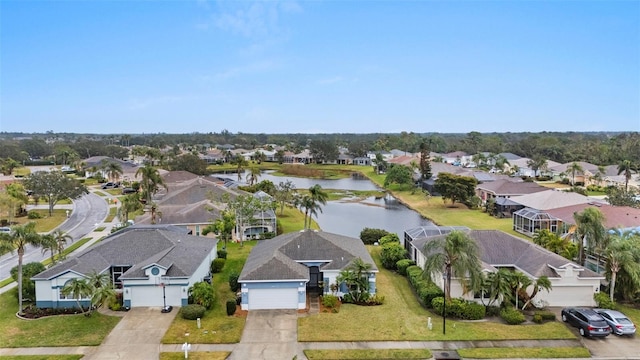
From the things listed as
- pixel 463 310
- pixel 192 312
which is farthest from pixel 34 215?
pixel 463 310

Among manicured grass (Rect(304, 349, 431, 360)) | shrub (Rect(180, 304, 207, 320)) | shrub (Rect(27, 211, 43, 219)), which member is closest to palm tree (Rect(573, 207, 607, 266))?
manicured grass (Rect(304, 349, 431, 360))

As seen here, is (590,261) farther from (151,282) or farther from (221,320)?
(151,282)

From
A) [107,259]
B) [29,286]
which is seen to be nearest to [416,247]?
[107,259]

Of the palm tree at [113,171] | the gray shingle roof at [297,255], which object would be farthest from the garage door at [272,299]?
the palm tree at [113,171]

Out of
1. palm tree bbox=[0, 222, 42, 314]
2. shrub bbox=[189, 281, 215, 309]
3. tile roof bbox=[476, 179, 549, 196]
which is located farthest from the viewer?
tile roof bbox=[476, 179, 549, 196]

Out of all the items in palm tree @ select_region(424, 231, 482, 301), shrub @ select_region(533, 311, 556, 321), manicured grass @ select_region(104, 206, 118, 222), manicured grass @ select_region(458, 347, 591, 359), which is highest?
palm tree @ select_region(424, 231, 482, 301)

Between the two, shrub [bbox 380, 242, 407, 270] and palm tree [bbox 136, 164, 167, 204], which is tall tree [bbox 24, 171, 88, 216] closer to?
palm tree [bbox 136, 164, 167, 204]
